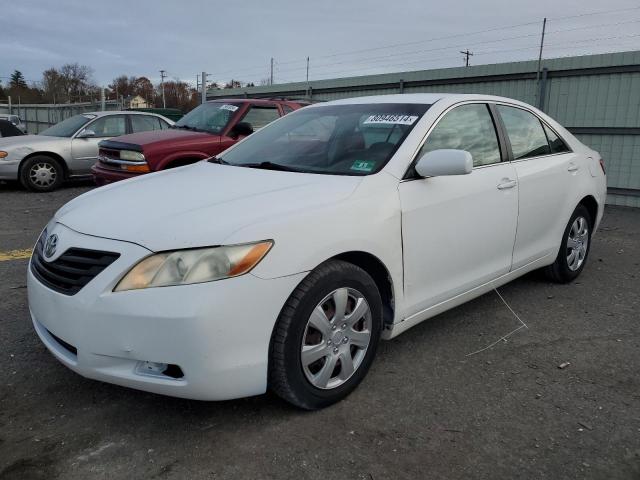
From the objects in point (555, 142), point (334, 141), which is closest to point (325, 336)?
point (334, 141)

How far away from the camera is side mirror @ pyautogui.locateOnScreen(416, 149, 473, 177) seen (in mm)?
3070

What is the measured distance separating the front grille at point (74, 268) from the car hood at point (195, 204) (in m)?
0.11

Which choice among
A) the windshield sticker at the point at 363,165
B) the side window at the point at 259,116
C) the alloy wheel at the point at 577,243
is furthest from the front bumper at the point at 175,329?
the side window at the point at 259,116

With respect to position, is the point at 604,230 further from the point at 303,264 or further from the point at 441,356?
the point at 303,264

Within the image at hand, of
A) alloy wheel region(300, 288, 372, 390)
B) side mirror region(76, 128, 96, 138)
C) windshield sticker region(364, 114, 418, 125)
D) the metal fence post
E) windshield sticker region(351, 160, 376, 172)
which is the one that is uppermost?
the metal fence post

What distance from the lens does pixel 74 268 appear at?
2.53 m

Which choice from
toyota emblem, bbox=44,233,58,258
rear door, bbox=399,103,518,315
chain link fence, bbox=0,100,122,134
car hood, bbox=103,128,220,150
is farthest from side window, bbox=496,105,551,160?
chain link fence, bbox=0,100,122,134

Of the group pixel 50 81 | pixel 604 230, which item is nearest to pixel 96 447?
pixel 604 230

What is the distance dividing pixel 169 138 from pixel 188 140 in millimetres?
259

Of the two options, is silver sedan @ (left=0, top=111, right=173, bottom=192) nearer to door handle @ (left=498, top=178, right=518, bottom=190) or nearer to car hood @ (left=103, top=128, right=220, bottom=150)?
car hood @ (left=103, top=128, right=220, bottom=150)

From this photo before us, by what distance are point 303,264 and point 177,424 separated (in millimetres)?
981

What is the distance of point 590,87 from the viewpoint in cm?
1031

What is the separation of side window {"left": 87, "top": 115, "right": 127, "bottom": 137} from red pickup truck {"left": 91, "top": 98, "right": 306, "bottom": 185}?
10.2 feet

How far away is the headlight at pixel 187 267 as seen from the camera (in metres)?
2.33
